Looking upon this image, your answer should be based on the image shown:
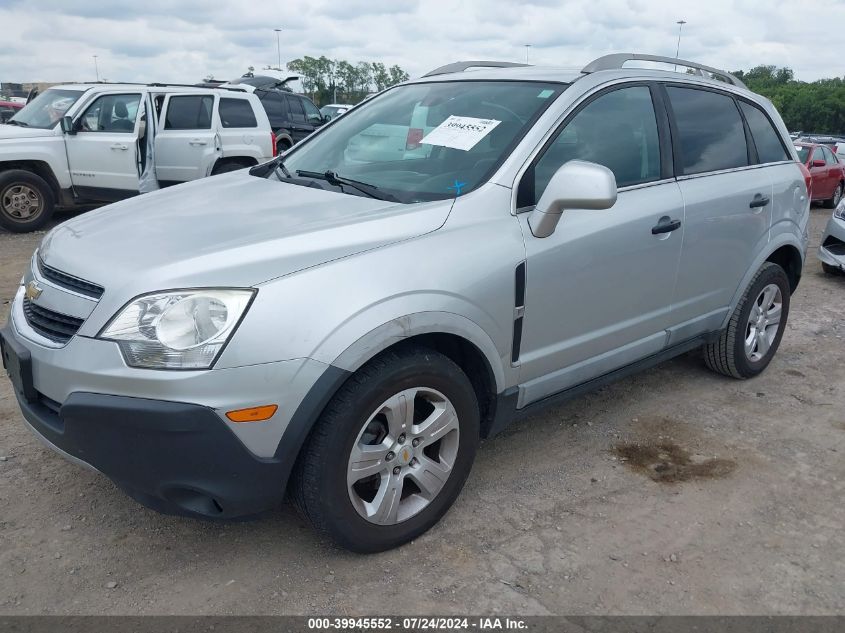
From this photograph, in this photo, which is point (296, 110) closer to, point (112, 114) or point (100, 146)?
point (112, 114)

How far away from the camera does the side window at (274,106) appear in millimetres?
15195

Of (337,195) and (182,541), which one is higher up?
(337,195)

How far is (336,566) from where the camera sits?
2.72 meters

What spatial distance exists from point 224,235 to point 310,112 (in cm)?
1462

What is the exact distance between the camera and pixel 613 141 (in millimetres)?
3441

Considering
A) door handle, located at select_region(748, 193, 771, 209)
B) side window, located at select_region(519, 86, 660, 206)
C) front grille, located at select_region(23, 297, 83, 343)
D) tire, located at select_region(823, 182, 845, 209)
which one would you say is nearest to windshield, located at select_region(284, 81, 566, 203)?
side window, located at select_region(519, 86, 660, 206)

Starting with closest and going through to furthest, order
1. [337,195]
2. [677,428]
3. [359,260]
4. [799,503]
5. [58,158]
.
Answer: [359,260], [337,195], [799,503], [677,428], [58,158]

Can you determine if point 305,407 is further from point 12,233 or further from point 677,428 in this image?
point 12,233

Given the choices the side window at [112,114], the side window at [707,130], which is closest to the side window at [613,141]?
the side window at [707,130]

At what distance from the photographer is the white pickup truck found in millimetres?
9023

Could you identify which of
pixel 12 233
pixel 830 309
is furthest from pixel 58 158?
pixel 830 309

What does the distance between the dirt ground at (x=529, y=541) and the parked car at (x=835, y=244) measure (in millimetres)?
4503

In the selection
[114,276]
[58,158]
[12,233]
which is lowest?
[12,233]

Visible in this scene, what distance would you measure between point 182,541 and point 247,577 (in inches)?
14.6
